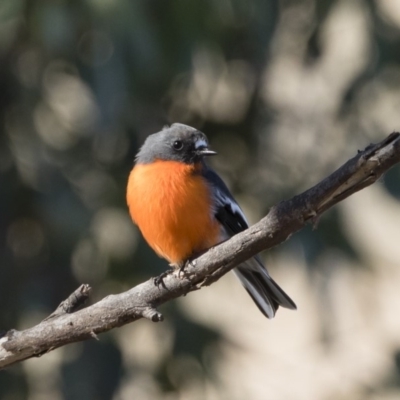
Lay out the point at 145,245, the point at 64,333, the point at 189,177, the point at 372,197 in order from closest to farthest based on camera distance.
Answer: the point at 64,333
the point at 189,177
the point at 145,245
the point at 372,197

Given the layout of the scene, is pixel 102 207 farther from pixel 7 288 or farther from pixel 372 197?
pixel 372 197

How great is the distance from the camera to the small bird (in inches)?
197

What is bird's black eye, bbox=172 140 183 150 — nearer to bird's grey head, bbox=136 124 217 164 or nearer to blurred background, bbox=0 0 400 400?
bird's grey head, bbox=136 124 217 164

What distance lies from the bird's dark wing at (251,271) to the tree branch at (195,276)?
1.09m

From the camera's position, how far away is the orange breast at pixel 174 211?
4984mm

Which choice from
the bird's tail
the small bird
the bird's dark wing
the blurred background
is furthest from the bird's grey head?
the bird's tail

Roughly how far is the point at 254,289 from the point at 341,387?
9.31 ft

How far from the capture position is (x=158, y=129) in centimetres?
703

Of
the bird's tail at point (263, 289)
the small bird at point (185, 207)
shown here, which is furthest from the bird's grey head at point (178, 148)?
the bird's tail at point (263, 289)

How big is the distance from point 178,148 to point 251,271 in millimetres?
874

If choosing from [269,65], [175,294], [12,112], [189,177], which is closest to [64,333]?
[175,294]

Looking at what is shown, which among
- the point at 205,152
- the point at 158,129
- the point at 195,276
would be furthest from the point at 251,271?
the point at 158,129

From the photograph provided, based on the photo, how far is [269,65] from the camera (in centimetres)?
759

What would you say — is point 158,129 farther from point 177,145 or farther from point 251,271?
point 251,271
